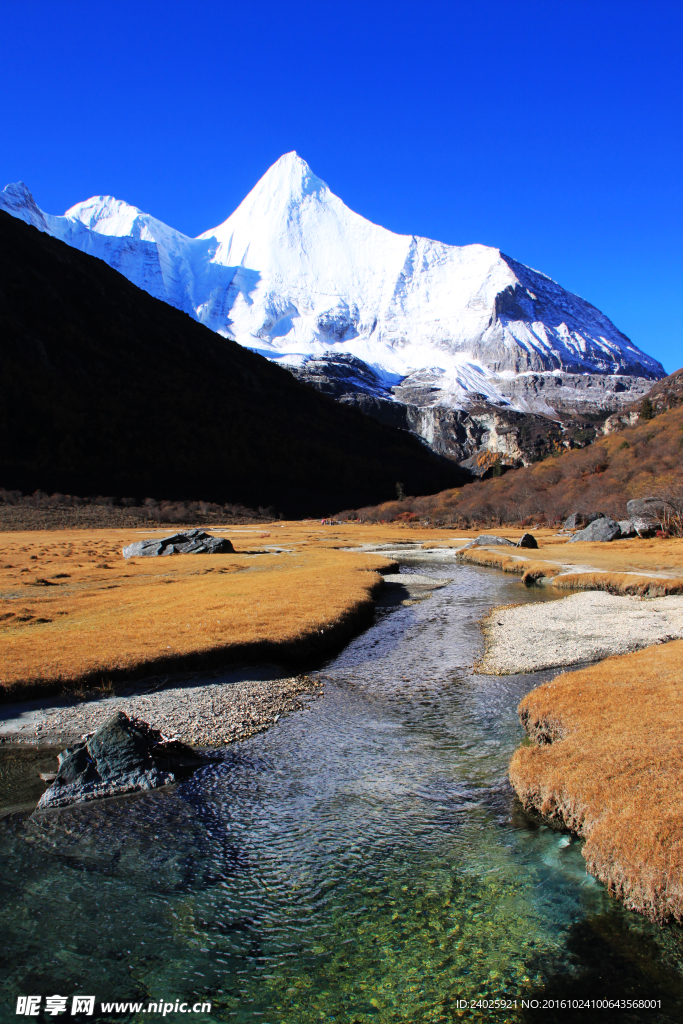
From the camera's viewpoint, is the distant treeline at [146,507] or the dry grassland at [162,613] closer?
the dry grassland at [162,613]

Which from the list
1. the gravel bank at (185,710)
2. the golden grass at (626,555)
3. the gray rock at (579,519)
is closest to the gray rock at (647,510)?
the golden grass at (626,555)

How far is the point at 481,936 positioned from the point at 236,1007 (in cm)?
315

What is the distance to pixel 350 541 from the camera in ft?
254

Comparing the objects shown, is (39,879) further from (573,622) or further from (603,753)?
(573,622)

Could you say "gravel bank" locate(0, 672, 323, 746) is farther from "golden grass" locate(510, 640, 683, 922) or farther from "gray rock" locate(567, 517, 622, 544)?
"gray rock" locate(567, 517, 622, 544)

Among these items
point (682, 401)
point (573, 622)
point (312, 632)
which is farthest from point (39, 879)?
point (682, 401)

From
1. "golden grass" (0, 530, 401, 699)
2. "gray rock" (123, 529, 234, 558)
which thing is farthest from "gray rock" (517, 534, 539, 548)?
"gray rock" (123, 529, 234, 558)

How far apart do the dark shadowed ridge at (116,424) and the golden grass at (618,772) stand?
127966mm

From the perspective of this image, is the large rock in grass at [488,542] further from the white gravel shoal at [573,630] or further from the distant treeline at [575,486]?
the white gravel shoal at [573,630]

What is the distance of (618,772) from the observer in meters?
9.61

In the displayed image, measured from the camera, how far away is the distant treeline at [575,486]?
82431 mm

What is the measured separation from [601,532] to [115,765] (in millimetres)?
59505

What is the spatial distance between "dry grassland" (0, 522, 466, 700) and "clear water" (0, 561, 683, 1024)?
5558 millimetres

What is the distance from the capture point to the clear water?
6.64 metres
